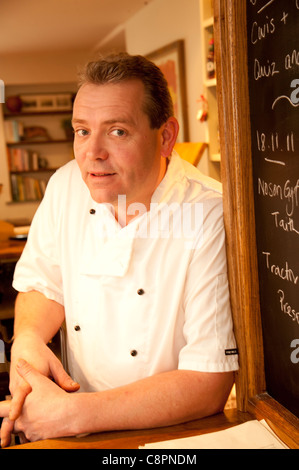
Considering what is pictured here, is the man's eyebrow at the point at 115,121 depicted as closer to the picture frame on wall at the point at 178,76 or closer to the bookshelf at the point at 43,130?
the picture frame on wall at the point at 178,76

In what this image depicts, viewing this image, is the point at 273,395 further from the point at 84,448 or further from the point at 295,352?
the point at 84,448

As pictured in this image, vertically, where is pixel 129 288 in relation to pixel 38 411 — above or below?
above

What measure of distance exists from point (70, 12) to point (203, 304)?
420cm

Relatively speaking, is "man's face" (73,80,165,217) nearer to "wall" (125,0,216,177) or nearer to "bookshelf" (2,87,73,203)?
"wall" (125,0,216,177)

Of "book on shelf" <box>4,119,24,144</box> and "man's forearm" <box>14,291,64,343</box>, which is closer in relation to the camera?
"man's forearm" <box>14,291,64,343</box>

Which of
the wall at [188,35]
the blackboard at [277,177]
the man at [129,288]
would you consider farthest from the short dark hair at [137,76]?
the wall at [188,35]

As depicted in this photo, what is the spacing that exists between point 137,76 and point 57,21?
161 inches

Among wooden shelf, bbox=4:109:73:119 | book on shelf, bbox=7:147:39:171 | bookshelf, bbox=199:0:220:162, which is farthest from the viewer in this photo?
wooden shelf, bbox=4:109:73:119

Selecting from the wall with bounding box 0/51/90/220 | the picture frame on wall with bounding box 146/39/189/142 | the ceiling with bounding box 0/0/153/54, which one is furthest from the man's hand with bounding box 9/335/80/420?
the wall with bounding box 0/51/90/220

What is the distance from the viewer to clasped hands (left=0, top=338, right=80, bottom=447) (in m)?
1.01

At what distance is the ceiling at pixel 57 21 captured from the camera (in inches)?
172

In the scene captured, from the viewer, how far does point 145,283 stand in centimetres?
119

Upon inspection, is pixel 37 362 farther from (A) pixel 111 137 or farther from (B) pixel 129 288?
(A) pixel 111 137

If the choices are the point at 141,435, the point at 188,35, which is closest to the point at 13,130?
the point at 188,35
